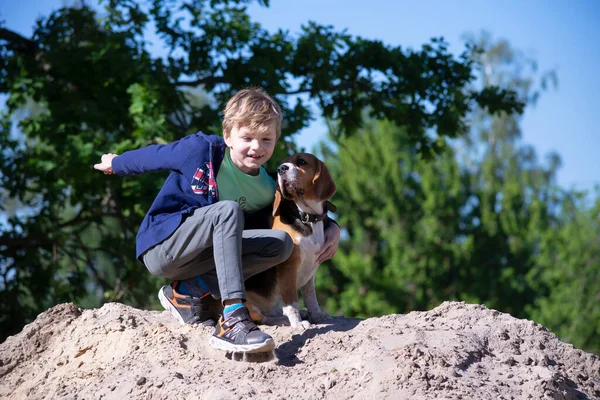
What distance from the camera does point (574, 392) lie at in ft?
13.0

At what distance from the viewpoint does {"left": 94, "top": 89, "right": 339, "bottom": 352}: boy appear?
419 centimetres

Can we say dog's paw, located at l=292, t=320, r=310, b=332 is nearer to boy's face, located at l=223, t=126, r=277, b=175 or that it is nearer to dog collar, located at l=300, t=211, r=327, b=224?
dog collar, located at l=300, t=211, r=327, b=224

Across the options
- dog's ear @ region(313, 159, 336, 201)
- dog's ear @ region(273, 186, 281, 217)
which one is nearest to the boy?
dog's ear @ region(273, 186, 281, 217)

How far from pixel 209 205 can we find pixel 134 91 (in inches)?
168

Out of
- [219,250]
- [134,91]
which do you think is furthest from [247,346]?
[134,91]

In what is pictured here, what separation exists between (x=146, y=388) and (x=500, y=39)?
30.6 metres

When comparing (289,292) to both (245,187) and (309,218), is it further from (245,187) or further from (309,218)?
(245,187)

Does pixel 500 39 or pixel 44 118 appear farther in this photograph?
pixel 500 39

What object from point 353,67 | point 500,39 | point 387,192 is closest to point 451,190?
point 387,192

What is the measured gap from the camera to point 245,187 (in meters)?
4.65

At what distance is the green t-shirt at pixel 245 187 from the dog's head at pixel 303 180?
0.09 meters

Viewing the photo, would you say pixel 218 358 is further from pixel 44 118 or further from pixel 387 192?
pixel 387 192

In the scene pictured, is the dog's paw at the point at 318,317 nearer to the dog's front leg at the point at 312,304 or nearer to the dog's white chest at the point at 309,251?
the dog's front leg at the point at 312,304

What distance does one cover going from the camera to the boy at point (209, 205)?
419cm
